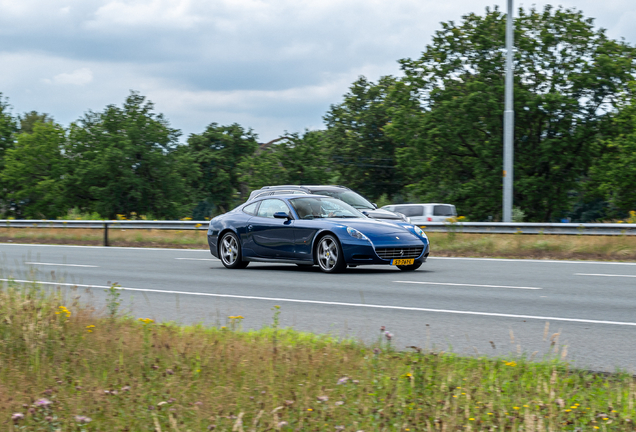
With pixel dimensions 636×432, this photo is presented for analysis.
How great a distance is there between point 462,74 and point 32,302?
123 ft

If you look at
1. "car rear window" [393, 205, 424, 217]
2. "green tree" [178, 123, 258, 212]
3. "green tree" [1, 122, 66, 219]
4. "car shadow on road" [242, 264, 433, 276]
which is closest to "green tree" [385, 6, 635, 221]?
"car rear window" [393, 205, 424, 217]

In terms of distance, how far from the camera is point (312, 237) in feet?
45.6

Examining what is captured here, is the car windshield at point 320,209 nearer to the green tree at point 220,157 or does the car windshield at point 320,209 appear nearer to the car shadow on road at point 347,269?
the car shadow on road at point 347,269

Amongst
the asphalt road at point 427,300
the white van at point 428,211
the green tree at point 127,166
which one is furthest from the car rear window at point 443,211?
the green tree at point 127,166

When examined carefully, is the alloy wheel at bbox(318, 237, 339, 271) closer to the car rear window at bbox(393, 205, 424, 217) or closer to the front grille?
the front grille

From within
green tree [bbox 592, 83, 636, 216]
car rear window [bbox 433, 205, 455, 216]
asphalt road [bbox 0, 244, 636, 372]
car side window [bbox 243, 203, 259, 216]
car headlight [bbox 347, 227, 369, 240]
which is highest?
green tree [bbox 592, 83, 636, 216]

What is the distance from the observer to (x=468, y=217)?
41469 mm

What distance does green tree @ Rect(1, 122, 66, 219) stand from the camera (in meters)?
61.8

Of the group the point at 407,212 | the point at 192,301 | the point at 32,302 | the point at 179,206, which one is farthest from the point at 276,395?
the point at 179,206

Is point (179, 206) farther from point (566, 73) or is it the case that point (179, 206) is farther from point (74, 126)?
point (566, 73)

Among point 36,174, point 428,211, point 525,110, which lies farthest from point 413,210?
point 36,174

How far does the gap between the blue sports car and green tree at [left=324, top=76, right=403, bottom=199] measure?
48867 mm

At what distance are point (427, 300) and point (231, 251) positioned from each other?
20.6 feet

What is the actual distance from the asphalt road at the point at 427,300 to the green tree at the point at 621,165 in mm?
25766
